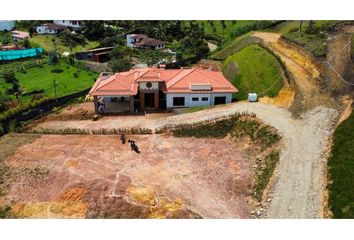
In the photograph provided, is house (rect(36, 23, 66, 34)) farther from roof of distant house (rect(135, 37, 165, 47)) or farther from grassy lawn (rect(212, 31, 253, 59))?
grassy lawn (rect(212, 31, 253, 59))

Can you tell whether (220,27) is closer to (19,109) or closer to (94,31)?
(94,31)

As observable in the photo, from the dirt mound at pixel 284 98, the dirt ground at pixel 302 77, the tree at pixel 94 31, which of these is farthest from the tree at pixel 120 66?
the tree at pixel 94 31

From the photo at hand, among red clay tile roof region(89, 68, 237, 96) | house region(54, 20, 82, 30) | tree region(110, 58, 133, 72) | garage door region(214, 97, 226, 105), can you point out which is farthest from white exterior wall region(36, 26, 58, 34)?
garage door region(214, 97, 226, 105)

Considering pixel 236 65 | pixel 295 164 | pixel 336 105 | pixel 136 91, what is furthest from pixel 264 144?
pixel 236 65

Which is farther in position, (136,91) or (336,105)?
(136,91)

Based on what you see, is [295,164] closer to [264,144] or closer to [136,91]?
[264,144]

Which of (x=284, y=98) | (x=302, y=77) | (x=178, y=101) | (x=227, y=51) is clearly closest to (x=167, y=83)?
(x=178, y=101)
